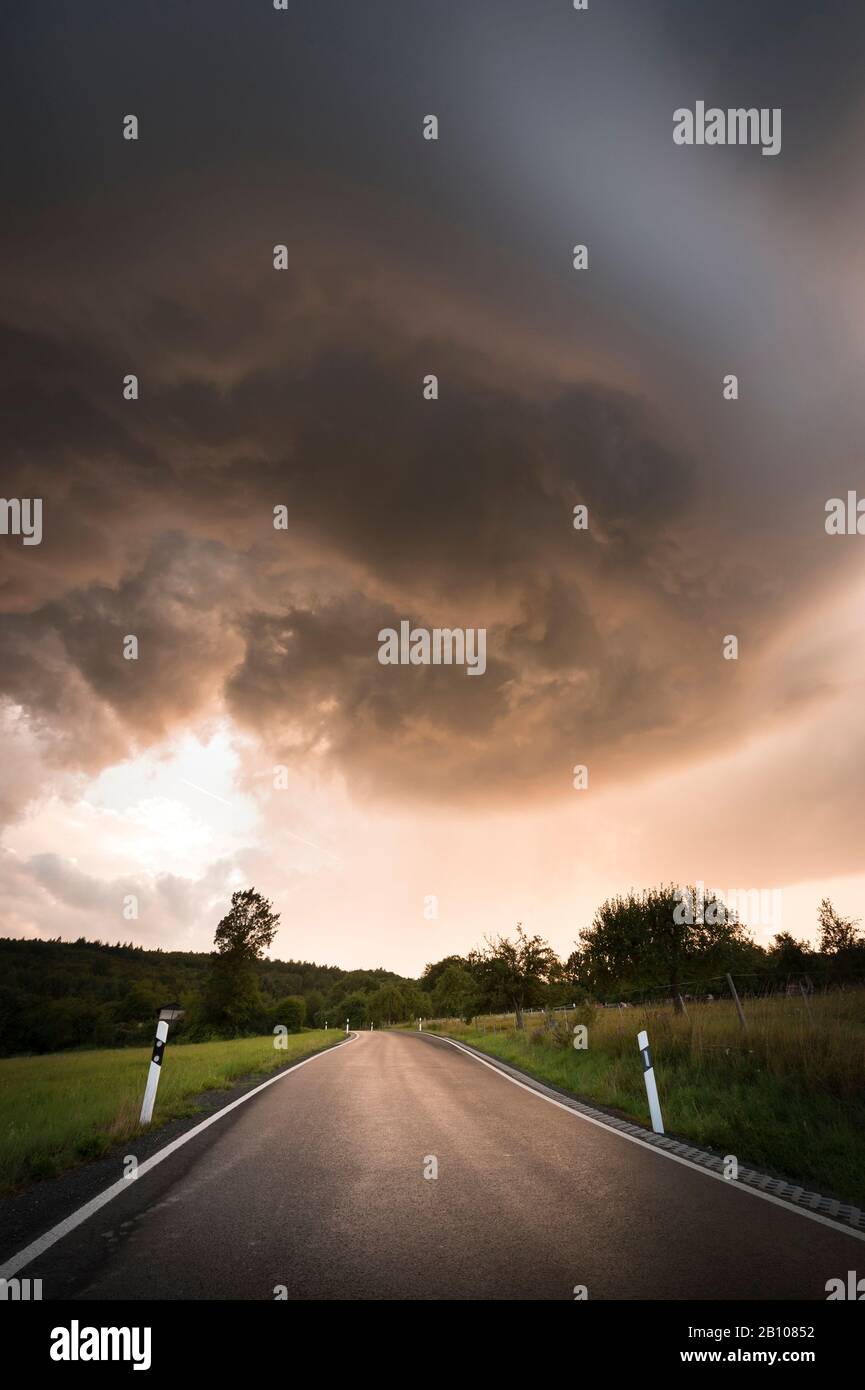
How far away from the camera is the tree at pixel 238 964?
2482 inches

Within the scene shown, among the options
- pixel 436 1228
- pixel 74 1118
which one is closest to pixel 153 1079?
pixel 74 1118

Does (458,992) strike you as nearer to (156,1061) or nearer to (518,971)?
(518,971)

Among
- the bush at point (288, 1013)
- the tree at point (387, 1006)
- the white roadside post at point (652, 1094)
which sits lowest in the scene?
the tree at point (387, 1006)

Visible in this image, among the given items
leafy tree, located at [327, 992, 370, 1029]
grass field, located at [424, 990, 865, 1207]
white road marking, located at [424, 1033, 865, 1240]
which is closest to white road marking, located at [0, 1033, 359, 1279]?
white road marking, located at [424, 1033, 865, 1240]

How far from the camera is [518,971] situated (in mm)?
33250

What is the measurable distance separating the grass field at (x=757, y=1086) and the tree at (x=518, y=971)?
1986 centimetres

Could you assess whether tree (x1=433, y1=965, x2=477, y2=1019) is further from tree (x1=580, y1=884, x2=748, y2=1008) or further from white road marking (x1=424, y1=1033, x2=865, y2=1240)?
white road marking (x1=424, y1=1033, x2=865, y2=1240)

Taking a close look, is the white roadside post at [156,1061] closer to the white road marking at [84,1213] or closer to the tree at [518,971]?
the white road marking at [84,1213]

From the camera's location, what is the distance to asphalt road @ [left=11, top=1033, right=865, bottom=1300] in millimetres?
3365

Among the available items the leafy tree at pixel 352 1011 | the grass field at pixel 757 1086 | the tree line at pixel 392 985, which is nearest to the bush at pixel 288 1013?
the tree line at pixel 392 985

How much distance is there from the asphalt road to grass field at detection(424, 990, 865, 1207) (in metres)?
1.10

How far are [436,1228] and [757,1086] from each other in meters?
6.28

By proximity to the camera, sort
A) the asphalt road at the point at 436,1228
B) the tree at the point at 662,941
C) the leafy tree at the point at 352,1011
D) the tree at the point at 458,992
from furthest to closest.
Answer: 1. the leafy tree at the point at 352,1011
2. the tree at the point at 458,992
3. the tree at the point at 662,941
4. the asphalt road at the point at 436,1228
